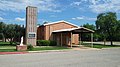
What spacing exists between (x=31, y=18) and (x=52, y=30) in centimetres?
626

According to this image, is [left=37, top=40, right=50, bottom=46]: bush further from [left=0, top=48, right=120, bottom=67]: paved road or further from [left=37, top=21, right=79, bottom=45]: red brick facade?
[left=0, top=48, right=120, bottom=67]: paved road

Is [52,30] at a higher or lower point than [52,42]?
higher

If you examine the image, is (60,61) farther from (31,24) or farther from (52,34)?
(52,34)

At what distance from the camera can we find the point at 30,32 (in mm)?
36375

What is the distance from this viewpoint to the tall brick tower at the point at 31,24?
36.2m

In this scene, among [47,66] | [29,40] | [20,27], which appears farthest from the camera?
[20,27]

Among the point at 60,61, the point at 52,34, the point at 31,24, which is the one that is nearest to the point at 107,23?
the point at 52,34

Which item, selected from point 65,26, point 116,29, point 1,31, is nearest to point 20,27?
point 1,31

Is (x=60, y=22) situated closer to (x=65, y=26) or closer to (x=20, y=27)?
(x=65, y=26)

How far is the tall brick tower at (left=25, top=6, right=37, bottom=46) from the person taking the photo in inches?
1425

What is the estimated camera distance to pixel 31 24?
36.8 metres

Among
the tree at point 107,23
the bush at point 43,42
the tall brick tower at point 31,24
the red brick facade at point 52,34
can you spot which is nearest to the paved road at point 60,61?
the tall brick tower at point 31,24

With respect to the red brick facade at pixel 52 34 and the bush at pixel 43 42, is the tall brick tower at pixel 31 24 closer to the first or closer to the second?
the bush at pixel 43 42

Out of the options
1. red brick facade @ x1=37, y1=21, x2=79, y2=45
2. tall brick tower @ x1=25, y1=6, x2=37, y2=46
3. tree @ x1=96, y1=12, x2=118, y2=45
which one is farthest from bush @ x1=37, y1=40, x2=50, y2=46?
tree @ x1=96, y1=12, x2=118, y2=45
